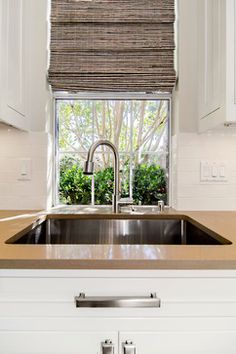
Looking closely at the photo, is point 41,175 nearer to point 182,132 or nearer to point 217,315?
point 182,132

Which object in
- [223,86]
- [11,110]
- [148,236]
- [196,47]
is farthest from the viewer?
[196,47]

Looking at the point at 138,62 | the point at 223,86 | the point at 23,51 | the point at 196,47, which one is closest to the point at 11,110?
the point at 23,51

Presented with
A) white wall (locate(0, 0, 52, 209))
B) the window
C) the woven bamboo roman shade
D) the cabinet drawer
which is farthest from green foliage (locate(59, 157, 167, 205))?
the cabinet drawer

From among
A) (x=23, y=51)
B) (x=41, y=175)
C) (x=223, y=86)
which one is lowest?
(x=41, y=175)

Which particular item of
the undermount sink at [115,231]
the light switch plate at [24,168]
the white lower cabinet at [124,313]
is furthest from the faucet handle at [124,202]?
the white lower cabinet at [124,313]

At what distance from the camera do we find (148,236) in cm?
162

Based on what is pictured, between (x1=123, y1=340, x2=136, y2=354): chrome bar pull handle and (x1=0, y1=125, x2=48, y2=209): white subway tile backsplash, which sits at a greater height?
(x1=0, y1=125, x2=48, y2=209): white subway tile backsplash

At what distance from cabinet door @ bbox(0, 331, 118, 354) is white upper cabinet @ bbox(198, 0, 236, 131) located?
0.87 metres

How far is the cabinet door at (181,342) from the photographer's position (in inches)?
34.0

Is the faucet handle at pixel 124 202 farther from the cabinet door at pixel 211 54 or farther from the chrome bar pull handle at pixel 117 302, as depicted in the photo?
the chrome bar pull handle at pixel 117 302

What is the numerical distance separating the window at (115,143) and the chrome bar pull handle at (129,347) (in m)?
1.14

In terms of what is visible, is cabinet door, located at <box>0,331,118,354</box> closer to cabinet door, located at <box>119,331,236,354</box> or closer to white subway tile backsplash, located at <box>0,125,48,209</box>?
cabinet door, located at <box>119,331,236,354</box>

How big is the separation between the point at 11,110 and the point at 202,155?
0.95 metres

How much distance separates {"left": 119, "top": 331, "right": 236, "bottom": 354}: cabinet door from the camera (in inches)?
34.0
